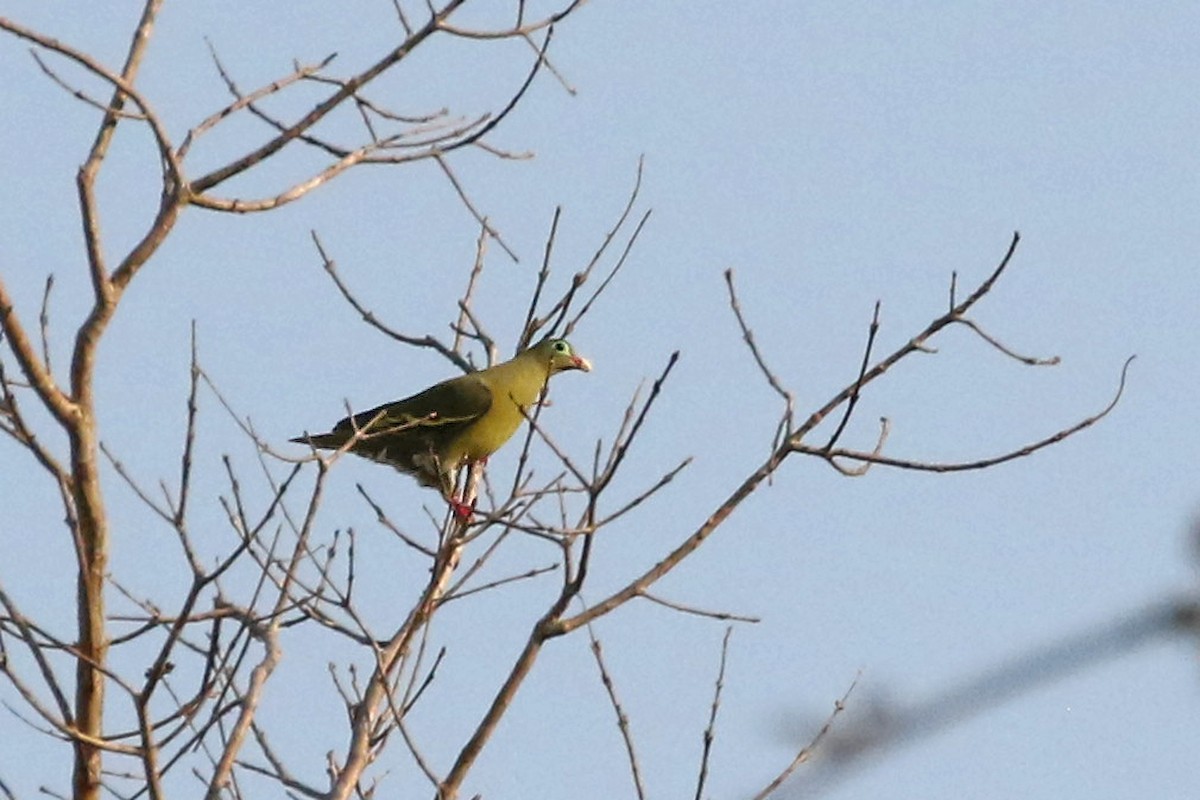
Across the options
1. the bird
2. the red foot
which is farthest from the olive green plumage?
the red foot

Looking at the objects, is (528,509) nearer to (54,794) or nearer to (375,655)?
(375,655)

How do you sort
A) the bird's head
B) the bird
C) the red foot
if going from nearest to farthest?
the red foot < the bird < the bird's head

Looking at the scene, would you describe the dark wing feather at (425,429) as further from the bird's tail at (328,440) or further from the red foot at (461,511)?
the red foot at (461,511)

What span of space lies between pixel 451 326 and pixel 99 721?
2128 millimetres

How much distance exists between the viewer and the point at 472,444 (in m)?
6.58

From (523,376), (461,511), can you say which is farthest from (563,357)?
(461,511)

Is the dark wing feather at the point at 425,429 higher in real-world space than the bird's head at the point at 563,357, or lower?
lower

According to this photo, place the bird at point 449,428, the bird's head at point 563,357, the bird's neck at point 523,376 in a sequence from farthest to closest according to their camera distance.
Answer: the bird's head at point 563,357, the bird at point 449,428, the bird's neck at point 523,376

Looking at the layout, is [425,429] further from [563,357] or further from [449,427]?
[563,357]

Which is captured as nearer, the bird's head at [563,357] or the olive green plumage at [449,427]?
the olive green plumage at [449,427]

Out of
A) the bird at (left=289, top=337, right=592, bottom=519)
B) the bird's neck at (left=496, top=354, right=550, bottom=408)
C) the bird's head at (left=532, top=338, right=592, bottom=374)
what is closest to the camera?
the bird's neck at (left=496, top=354, right=550, bottom=408)

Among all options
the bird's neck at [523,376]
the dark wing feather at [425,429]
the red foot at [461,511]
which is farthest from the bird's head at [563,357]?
the red foot at [461,511]

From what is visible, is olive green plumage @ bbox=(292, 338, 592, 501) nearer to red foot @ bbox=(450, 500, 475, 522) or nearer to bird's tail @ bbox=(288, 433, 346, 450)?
bird's tail @ bbox=(288, 433, 346, 450)

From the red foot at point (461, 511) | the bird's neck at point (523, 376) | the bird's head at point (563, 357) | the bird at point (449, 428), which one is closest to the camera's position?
the red foot at point (461, 511)
